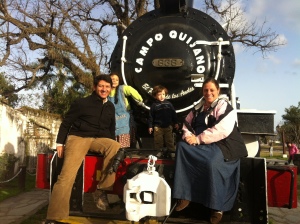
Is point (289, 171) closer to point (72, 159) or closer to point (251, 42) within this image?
point (72, 159)

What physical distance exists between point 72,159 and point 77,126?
0.34 meters

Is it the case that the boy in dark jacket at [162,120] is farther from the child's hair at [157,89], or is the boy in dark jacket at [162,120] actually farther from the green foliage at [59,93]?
the green foliage at [59,93]

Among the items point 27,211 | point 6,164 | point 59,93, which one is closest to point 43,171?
point 27,211

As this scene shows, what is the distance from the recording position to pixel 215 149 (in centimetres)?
214

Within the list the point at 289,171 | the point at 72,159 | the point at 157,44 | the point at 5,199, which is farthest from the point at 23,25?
the point at 289,171

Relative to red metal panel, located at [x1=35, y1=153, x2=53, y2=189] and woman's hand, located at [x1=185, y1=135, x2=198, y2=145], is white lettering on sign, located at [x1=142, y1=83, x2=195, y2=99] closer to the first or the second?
woman's hand, located at [x1=185, y1=135, x2=198, y2=145]

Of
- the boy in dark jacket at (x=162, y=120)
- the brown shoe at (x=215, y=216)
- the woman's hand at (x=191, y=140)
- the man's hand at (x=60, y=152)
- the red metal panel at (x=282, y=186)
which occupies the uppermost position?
the boy in dark jacket at (x=162, y=120)

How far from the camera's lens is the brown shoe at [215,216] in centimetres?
207

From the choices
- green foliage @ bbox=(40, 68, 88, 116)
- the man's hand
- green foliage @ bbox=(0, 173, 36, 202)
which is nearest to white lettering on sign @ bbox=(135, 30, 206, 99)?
the man's hand

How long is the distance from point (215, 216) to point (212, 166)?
34 cm

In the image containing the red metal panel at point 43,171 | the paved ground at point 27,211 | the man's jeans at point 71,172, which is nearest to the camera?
the man's jeans at point 71,172

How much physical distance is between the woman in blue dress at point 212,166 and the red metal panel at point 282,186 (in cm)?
25

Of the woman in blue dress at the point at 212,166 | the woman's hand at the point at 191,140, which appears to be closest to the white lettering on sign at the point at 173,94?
the woman in blue dress at the point at 212,166

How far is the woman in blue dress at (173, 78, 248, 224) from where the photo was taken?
2.04 metres
